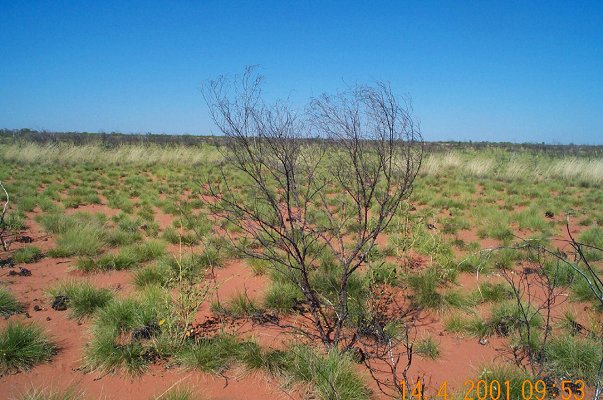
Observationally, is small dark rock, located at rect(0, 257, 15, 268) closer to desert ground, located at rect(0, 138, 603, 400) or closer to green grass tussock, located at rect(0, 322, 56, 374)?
desert ground, located at rect(0, 138, 603, 400)

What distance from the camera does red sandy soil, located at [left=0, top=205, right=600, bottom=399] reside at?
2822 millimetres

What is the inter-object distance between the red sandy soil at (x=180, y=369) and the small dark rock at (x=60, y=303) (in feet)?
0.21

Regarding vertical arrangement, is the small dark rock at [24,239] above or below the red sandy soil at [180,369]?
above

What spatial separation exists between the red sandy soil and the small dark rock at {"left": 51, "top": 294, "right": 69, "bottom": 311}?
0.06 m

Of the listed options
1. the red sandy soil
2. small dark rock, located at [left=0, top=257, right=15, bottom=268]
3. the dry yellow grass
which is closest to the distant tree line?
the dry yellow grass

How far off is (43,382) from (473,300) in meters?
4.17

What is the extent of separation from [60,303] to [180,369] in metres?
1.88

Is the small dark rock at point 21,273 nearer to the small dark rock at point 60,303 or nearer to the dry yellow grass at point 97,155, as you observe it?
the small dark rock at point 60,303

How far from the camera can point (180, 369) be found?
303 cm

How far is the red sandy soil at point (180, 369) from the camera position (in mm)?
2822

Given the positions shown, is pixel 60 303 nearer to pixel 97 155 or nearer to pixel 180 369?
pixel 180 369

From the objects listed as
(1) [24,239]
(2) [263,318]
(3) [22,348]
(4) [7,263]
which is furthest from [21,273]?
(2) [263,318]
